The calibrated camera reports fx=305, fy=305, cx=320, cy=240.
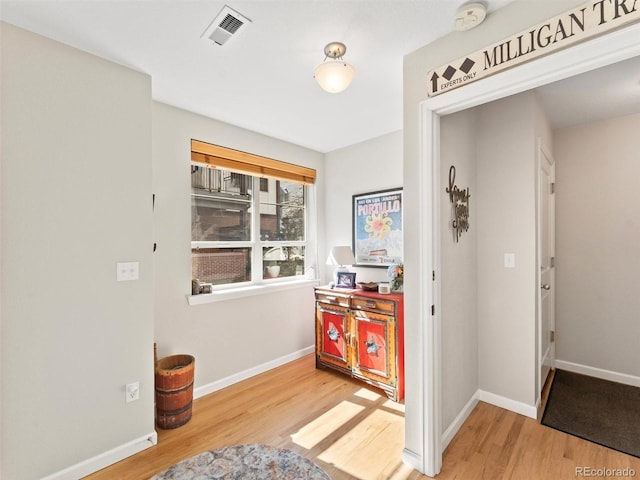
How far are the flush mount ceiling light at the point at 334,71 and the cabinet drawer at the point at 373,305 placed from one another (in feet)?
5.61

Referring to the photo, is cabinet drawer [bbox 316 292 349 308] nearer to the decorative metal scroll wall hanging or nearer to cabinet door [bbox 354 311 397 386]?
cabinet door [bbox 354 311 397 386]

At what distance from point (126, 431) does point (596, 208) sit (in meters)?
4.23

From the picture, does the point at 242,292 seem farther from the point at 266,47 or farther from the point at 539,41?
the point at 539,41

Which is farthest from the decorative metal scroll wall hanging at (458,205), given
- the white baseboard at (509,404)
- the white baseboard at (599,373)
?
the white baseboard at (599,373)

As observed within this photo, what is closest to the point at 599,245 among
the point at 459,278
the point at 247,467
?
the point at 459,278

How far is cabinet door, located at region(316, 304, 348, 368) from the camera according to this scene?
116 inches

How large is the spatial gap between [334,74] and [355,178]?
190 centimetres

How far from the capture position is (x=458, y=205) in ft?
7.14

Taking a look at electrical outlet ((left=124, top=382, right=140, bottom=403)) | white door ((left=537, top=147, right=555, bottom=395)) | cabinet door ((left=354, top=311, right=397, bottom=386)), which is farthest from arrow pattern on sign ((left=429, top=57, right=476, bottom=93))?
electrical outlet ((left=124, top=382, right=140, bottom=403))

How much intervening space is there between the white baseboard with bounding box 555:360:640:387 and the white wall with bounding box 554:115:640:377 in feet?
0.11

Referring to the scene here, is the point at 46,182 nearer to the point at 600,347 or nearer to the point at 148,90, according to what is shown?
the point at 148,90

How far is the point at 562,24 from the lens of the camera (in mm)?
1283

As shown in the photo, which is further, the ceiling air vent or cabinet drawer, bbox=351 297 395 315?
cabinet drawer, bbox=351 297 395 315

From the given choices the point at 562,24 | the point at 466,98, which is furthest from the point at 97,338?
the point at 562,24
